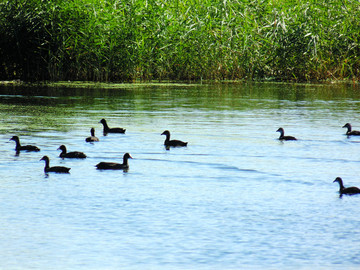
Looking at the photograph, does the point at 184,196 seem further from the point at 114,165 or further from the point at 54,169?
the point at 54,169

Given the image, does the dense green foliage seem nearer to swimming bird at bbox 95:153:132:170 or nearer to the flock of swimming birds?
the flock of swimming birds

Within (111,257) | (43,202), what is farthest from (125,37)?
(111,257)

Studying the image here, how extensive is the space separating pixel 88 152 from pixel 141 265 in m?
7.54

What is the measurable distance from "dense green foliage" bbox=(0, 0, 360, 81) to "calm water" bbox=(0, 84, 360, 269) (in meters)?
10.3

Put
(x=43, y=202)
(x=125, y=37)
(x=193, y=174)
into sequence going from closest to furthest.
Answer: (x=43, y=202)
(x=193, y=174)
(x=125, y=37)

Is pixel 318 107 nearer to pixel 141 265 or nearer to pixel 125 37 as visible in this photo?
pixel 125 37

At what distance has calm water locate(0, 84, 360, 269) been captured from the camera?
839 cm

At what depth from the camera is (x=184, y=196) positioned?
1122 cm

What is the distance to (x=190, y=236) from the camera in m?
9.03

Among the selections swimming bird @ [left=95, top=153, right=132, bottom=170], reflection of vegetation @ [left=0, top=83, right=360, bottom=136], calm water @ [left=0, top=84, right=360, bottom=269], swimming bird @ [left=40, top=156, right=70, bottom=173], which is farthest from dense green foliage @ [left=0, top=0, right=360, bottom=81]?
swimming bird @ [left=40, top=156, right=70, bottom=173]

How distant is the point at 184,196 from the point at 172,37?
22.6m

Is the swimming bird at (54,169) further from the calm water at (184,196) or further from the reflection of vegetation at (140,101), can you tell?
the reflection of vegetation at (140,101)

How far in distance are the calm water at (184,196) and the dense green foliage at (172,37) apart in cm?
1031

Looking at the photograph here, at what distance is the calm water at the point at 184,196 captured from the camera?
27.5 feet
